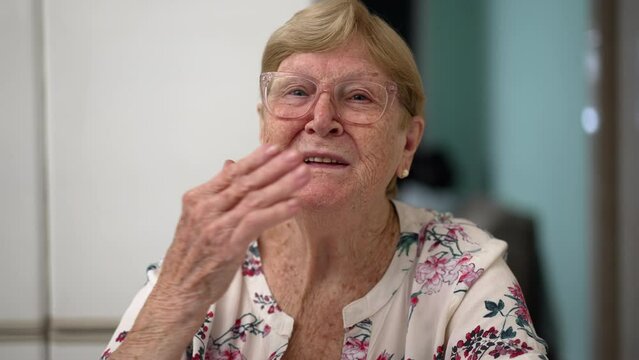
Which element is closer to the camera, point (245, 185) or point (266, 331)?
point (245, 185)

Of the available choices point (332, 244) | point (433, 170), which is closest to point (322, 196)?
point (332, 244)

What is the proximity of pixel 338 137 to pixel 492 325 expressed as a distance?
1.51 ft

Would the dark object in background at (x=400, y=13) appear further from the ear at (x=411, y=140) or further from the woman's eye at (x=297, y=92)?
the woman's eye at (x=297, y=92)

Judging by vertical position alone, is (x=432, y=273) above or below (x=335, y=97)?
below

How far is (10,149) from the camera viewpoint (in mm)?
1631

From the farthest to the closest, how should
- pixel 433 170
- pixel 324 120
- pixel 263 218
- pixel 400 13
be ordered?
pixel 433 170
pixel 400 13
pixel 324 120
pixel 263 218

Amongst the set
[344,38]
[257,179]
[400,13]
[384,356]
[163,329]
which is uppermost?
[400,13]

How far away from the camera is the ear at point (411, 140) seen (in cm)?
143

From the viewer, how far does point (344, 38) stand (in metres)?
1.28

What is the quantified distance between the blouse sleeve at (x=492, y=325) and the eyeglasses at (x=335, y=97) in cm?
40

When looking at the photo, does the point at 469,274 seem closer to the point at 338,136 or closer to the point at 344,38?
the point at 338,136

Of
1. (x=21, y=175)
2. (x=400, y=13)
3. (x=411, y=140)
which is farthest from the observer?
(x=400, y=13)

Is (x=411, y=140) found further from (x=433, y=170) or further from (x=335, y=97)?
(x=433, y=170)

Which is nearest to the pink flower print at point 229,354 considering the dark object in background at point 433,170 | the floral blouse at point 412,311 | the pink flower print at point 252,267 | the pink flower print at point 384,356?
the floral blouse at point 412,311
